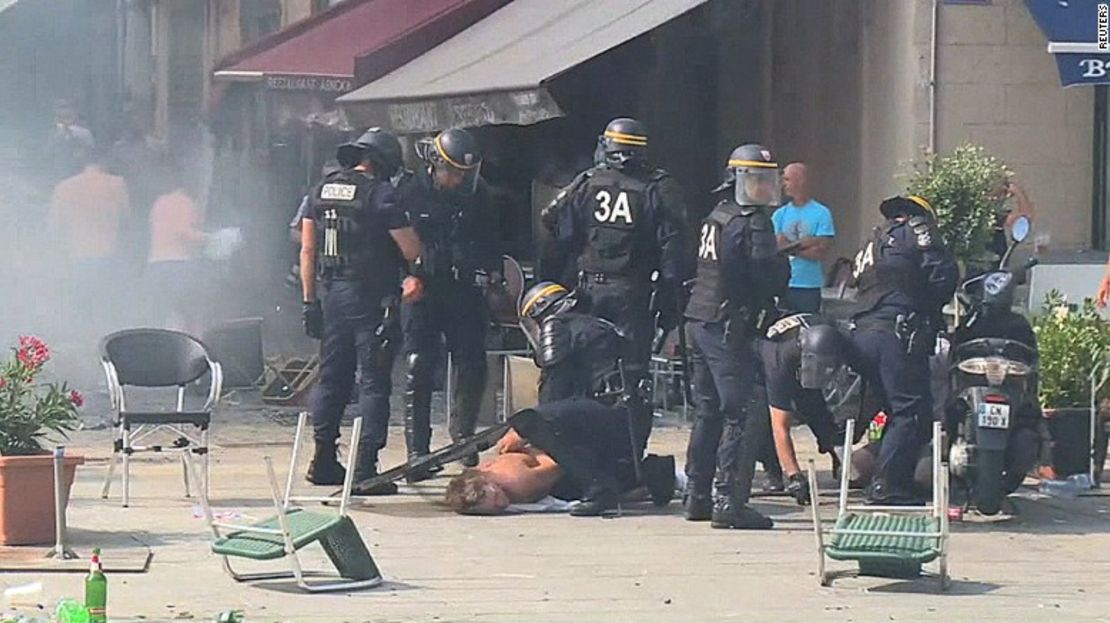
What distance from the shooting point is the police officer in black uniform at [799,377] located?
11.0m

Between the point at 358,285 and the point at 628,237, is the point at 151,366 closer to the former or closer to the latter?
the point at 358,285

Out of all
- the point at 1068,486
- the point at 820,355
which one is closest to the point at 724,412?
the point at 820,355

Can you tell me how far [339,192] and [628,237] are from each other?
1.58 metres

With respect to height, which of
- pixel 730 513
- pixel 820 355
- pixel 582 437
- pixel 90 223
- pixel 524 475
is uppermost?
pixel 90 223

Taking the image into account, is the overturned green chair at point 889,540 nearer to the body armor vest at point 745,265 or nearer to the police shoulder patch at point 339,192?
the body armor vest at point 745,265

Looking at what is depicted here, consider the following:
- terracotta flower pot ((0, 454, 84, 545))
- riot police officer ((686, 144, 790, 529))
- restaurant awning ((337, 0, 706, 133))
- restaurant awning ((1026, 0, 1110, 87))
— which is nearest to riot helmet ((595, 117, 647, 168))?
riot police officer ((686, 144, 790, 529))

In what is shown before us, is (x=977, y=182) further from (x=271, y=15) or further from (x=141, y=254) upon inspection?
(x=271, y=15)

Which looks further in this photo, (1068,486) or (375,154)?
(1068,486)

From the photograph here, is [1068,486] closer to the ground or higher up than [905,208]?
closer to the ground

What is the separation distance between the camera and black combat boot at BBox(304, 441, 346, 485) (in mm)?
11859

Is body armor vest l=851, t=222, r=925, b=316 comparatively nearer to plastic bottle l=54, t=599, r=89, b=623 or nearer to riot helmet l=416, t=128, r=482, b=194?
riot helmet l=416, t=128, r=482, b=194

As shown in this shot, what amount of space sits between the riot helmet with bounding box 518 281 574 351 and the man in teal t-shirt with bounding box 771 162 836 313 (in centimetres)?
226

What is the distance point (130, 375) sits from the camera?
37.8 ft

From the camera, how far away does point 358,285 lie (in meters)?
11.8
